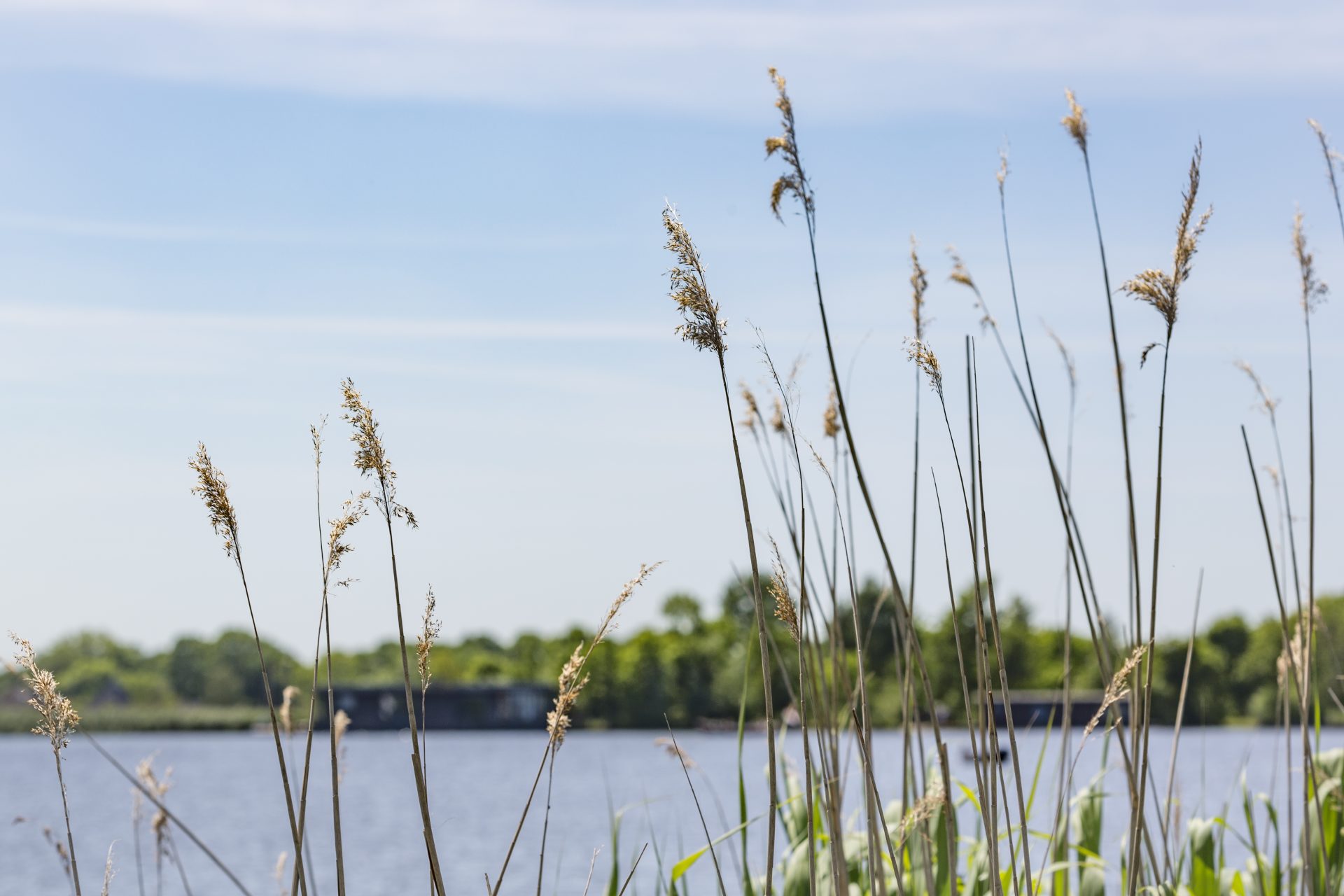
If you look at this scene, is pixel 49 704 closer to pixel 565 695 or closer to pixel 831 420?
pixel 565 695

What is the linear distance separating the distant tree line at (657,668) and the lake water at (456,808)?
265 centimetres

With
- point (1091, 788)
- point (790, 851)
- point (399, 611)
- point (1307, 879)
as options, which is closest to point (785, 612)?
point (399, 611)

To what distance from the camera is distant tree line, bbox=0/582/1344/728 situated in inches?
1671

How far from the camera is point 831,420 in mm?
2494

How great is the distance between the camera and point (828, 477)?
5.43 ft

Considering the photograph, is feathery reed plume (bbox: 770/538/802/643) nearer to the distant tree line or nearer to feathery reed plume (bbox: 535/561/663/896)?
feathery reed plume (bbox: 535/561/663/896)

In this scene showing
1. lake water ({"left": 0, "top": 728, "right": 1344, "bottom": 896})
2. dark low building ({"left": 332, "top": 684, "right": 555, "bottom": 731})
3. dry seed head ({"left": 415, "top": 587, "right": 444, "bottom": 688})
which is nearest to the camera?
dry seed head ({"left": 415, "top": 587, "right": 444, "bottom": 688})

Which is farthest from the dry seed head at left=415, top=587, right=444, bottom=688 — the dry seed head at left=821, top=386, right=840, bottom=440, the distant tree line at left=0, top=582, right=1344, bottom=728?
the distant tree line at left=0, top=582, right=1344, bottom=728

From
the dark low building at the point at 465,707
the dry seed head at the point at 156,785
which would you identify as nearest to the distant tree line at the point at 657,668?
the dark low building at the point at 465,707

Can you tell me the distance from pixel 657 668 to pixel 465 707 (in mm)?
16130

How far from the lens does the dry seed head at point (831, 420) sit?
2.49 meters

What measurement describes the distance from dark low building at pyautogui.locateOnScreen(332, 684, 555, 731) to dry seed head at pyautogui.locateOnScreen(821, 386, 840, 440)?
6929 centimetres

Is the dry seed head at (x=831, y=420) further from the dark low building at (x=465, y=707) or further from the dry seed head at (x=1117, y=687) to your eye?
the dark low building at (x=465, y=707)

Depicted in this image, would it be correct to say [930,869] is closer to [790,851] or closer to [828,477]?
[828,477]
